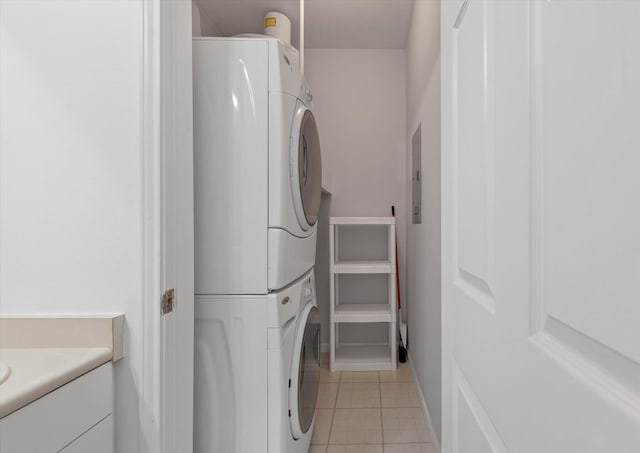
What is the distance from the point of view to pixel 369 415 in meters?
2.09

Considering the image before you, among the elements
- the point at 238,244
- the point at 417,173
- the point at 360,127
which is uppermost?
the point at 360,127

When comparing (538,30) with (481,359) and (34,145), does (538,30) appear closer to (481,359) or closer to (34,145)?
(481,359)

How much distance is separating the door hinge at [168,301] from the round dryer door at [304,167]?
566 millimetres

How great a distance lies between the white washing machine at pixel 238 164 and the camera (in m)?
1.22

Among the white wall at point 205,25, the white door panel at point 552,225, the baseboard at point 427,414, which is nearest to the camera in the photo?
the white door panel at point 552,225

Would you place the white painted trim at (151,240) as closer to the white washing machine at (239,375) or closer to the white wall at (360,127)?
the white washing machine at (239,375)

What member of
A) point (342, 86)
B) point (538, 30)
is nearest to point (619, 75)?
point (538, 30)

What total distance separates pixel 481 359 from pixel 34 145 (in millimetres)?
1055

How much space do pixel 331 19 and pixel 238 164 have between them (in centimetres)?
203

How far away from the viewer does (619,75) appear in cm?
29

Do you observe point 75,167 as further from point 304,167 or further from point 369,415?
point 369,415

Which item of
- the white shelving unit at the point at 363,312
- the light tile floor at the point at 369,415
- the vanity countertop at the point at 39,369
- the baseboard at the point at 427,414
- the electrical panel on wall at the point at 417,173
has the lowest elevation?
the light tile floor at the point at 369,415

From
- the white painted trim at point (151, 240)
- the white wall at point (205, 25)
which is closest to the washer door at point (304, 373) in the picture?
the white painted trim at point (151, 240)

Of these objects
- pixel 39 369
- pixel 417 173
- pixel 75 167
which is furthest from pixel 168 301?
pixel 417 173
